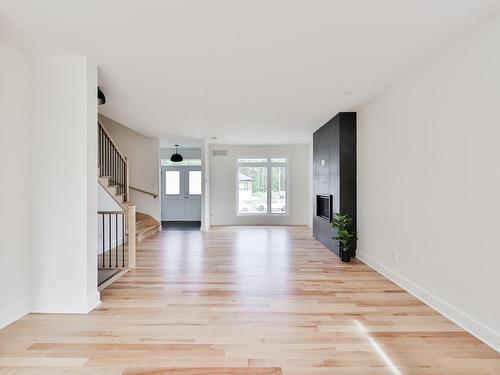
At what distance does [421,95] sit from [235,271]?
11.0 feet

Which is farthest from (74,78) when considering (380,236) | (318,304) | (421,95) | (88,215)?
(380,236)

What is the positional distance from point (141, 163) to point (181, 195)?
3.08 metres

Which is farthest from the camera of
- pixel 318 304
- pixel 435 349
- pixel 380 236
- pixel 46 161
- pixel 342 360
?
pixel 380 236

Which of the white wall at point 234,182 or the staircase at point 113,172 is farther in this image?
the white wall at point 234,182

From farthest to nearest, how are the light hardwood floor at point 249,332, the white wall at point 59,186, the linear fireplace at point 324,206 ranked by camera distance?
the linear fireplace at point 324,206 → the white wall at point 59,186 → the light hardwood floor at point 249,332

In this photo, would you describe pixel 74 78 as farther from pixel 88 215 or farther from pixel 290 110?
pixel 290 110

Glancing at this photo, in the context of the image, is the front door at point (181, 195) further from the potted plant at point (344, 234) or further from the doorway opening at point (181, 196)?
the potted plant at point (344, 234)

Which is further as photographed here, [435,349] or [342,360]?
[435,349]

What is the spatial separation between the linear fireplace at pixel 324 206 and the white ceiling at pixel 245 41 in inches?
86.5

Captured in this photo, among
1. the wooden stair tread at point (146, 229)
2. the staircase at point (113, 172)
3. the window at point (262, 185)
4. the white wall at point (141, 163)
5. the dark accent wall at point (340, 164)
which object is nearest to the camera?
the dark accent wall at point (340, 164)

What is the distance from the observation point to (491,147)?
88.0 inches

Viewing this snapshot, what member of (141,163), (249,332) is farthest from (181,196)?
(249,332)

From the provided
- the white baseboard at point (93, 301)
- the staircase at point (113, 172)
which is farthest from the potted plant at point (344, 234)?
the staircase at point (113, 172)

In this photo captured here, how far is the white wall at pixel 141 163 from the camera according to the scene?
26.0 ft
